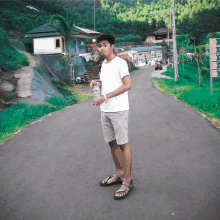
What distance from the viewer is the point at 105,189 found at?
10.1 feet

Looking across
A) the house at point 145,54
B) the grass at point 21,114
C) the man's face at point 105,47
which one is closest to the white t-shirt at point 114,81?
the man's face at point 105,47

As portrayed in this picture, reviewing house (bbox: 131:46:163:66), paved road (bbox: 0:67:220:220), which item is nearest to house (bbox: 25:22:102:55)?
house (bbox: 131:46:163:66)

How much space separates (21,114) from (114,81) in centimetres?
571

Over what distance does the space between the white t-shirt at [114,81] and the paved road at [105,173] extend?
1178mm

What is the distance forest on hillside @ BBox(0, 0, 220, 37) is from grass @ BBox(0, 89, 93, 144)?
29864 mm

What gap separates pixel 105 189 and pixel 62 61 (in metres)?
16.8

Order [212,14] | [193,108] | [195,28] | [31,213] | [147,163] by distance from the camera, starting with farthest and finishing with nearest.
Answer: [212,14]
[195,28]
[193,108]
[147,163]
[31,213]

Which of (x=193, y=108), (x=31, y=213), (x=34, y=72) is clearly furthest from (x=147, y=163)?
(x=34, y=72)

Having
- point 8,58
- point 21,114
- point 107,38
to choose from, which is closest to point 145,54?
point 8,58

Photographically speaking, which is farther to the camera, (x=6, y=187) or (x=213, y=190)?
(x=6, y=187)

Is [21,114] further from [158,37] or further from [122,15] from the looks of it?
[122,15]

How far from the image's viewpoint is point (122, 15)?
273 ft

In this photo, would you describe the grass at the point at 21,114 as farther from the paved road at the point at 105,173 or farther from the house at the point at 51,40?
the house at the point at 51,40

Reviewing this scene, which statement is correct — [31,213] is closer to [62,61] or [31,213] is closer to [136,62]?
[62,61]
